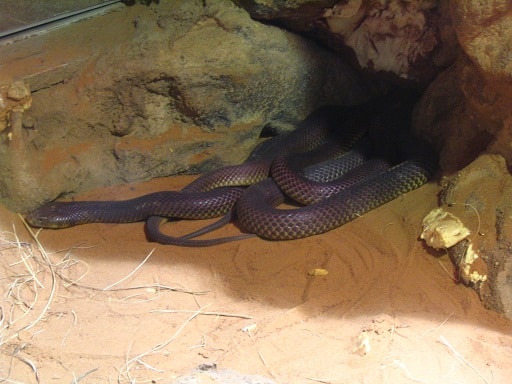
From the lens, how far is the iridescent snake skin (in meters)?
4.48

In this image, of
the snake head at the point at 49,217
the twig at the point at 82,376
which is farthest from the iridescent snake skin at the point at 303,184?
the twig at the point at 82,376

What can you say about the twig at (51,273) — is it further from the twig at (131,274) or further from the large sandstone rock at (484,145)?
the large sandstone rock at (484,145)

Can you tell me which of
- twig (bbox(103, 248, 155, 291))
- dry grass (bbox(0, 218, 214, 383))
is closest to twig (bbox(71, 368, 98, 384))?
dry grass (bbox(0, 218, 214, 383))

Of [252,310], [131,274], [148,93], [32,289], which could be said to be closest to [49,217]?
Answer: [32,289]

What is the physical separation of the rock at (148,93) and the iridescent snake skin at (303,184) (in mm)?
291

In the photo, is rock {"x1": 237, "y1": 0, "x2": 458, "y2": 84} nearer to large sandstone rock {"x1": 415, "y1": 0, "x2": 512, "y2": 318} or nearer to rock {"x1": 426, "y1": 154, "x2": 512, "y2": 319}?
large sandstone rock {"x1": 415, "y1": 0, "x2": 512, "y2": 318}

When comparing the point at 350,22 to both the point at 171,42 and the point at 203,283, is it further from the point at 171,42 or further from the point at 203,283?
the point at 203,283

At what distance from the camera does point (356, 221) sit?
14.9 feet

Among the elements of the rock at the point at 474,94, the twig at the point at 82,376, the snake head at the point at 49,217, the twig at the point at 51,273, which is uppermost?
the rock at the point at 474,94

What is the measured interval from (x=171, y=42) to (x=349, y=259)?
2420mm

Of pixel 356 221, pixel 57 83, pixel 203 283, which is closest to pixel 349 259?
pixel 356 221

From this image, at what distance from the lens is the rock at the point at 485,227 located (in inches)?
141

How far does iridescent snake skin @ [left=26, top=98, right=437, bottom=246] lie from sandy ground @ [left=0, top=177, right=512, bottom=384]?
13 cm

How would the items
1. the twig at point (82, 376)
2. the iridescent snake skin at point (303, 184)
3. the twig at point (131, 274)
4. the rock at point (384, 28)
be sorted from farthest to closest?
1. the rock at point (384, 28)
2. the iridescent snake skin at point (303, 184)
3. the twig at point (131, 274)
4. the twig at point (82, 376)
